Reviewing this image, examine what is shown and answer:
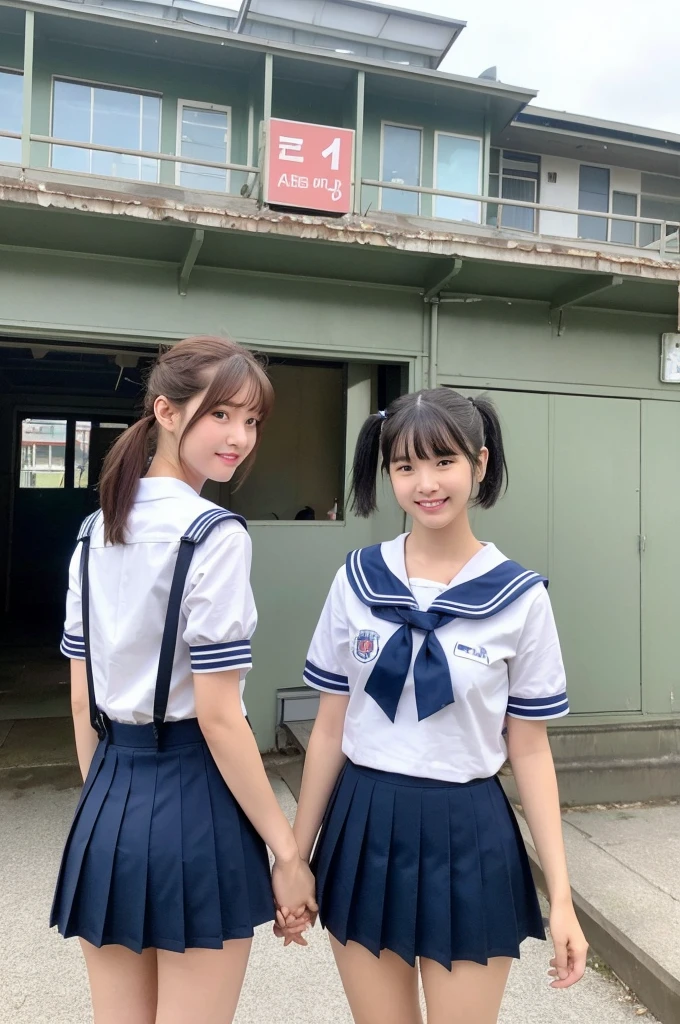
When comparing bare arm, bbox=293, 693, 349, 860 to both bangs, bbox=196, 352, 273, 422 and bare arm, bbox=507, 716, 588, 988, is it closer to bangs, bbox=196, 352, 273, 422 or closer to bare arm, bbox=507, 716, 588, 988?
bare arm, bbox=507, 716, 588, 988

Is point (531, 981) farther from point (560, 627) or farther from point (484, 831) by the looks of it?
point (560, 627)

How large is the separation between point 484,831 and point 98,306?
388 centimetres

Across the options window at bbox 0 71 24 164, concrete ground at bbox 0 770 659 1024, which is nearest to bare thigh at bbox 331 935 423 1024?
concrete ground at bbox 0 770 659 1024

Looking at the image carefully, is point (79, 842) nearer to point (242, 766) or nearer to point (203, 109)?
point (242, 766)

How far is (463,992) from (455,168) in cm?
1039

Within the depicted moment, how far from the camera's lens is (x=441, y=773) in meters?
1.29

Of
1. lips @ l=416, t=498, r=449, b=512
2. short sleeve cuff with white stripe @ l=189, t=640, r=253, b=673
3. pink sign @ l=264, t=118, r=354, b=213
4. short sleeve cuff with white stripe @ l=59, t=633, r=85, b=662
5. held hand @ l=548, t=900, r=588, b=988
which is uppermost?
pink sign @ l=264, t=118, r=354, b=213

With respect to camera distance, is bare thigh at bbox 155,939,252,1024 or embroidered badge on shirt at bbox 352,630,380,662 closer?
bare thigh at bbox 155,939,252,1024

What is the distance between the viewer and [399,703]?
1.32 m

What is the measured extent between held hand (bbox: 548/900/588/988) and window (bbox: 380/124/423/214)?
949 cm

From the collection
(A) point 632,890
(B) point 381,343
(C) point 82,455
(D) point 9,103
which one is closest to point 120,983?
(A) point 632,890

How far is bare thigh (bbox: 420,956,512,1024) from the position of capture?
4.13ft

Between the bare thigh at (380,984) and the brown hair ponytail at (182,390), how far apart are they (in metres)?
0.97

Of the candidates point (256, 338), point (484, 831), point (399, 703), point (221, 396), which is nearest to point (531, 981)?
point (484, 831)
